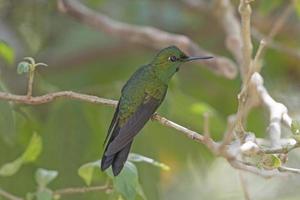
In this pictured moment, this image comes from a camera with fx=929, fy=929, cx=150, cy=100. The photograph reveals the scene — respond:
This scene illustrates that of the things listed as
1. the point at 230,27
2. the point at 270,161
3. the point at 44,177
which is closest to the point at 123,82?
the point at 230,27

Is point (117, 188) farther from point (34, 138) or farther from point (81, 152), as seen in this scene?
point (81, 152)

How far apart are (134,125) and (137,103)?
90 millimetres

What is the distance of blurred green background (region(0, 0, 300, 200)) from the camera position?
7.04 feet

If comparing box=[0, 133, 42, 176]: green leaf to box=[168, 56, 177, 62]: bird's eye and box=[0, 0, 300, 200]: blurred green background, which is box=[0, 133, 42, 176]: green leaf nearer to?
box=[0, 0, 300, 200]: blurred green background

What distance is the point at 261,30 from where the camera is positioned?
10.6ft

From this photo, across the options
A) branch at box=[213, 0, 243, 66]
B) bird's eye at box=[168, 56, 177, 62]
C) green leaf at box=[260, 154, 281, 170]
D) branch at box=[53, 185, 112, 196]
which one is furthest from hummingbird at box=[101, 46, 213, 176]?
branch at box=[213, 0, 243, 66]

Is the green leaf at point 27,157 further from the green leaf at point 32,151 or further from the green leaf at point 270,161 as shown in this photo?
the green leaf at point 270,161

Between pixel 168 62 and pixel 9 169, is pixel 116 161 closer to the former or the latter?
pixel 168 62

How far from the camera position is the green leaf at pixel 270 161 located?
1.49 metres

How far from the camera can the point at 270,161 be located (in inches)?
59.1

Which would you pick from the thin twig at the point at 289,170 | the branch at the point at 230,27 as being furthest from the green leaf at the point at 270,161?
the branch at the point at 230,27

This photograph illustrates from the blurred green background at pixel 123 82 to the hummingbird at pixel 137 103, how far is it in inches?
12.4

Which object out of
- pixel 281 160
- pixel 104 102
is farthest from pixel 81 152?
pixel 281 160

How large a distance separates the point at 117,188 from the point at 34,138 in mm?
348
